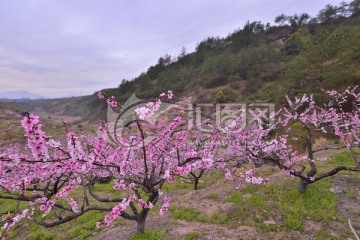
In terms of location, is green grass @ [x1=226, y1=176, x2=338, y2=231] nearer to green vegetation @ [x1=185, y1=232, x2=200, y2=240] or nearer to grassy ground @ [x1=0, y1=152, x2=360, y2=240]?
grassy ground @ [x1=0, y1=152, x2=360, y2=240]

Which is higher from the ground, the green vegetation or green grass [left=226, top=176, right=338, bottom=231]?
green grass [left=226, top=176, right=338, bottom=231]

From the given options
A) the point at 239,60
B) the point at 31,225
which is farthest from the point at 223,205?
the point at 239,60

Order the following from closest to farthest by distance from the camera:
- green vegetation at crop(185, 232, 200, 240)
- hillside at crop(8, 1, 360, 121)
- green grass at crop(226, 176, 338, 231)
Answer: green vegetation at crop(185, 232, 200, 240)
green grass at crop(226, 176, 338, 231)
hillside at crop(8, 1, 360, 121)

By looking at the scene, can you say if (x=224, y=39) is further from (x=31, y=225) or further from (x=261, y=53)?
(x=31, y=225)

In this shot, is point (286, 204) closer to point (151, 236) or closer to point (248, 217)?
point (248, 217)

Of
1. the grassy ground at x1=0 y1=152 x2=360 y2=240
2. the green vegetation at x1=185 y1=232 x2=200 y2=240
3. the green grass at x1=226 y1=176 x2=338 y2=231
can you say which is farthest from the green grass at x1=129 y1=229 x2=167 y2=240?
the green grass at x1=226 y1=176 x2=338 y2=231

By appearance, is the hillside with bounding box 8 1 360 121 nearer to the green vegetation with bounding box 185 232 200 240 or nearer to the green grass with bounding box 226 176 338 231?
the green grass with bounding box 226 176 338 231

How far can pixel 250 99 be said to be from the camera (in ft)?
128

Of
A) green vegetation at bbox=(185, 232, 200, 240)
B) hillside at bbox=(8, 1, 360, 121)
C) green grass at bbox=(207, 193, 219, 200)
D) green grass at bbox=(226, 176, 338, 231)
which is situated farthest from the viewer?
hillside at bbox=(8, 1, 360, 121)

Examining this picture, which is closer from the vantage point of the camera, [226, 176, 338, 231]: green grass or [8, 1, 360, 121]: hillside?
[226, 176, 338, 231]: green grass

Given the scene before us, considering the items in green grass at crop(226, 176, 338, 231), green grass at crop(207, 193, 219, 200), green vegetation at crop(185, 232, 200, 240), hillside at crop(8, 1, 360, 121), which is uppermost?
hillside at crop(8, 1, 360, 121)

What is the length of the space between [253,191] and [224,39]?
7202cm

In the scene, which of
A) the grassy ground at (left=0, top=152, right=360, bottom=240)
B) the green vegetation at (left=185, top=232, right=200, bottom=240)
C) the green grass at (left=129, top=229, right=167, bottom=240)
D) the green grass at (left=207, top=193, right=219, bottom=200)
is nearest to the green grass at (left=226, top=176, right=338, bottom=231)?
the grassy ground at (left=0, top=152, right=360, bottom=240)

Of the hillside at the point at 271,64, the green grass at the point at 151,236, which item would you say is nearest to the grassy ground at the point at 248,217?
the green grass at the point at 151,236
